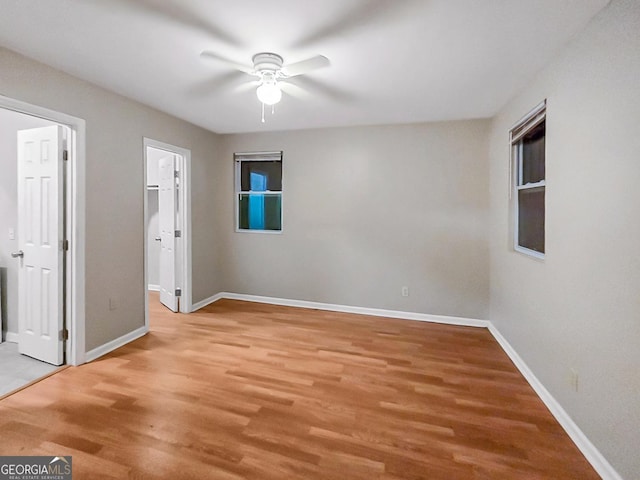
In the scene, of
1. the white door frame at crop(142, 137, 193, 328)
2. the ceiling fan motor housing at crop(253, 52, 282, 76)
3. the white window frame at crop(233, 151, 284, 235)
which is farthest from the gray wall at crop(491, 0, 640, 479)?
the white door frame at crop(142, 137, 193, 328)

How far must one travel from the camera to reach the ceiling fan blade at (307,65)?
2000mm

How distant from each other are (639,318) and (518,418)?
3.53 feet

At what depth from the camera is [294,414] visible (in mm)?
2090

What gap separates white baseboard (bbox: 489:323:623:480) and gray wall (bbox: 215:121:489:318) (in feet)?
4.19

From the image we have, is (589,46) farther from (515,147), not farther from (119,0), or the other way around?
(119,0)

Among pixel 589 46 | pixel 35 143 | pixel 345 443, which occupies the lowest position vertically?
pixel 345 443

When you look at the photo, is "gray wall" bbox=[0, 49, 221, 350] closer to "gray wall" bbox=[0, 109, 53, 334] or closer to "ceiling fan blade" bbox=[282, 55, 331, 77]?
"gray wall" bbox=[0, 109, 53, 334]

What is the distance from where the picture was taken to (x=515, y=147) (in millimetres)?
3059

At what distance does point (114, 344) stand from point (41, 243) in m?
1.16

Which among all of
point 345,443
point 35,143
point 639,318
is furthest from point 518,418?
point 35,143

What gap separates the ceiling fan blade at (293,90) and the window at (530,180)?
198cm

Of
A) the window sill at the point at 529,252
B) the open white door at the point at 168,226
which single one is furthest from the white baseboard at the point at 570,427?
the open white door at the point at 168,226

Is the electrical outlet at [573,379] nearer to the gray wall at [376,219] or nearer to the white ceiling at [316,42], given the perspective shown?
the gray wall at [376,219]

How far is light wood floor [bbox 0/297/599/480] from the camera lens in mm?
1670
